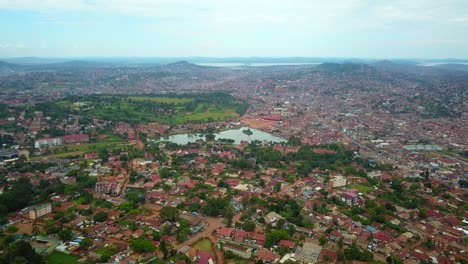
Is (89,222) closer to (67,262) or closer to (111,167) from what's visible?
(67,262)

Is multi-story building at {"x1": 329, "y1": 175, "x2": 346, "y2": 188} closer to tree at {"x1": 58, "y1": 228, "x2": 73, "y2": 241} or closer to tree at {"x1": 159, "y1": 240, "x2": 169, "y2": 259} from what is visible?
tree at {"x1": 159, "y1": 240, "x2": 169, "y2": 259}

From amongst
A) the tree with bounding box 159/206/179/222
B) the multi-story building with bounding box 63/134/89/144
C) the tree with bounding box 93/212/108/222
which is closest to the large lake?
the multi-story building with bounding box 63/134/89/144

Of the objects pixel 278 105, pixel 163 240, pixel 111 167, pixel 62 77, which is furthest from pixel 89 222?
pixel 62 77

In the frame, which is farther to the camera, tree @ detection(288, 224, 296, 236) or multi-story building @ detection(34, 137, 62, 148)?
multi-story building @ detection(34, 137, 62, 148)

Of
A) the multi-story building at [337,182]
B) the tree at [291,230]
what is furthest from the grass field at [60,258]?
the multi-story building at [337,182]

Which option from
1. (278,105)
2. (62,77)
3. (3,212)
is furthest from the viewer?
(62,77)

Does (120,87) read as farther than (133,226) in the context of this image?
Yes
